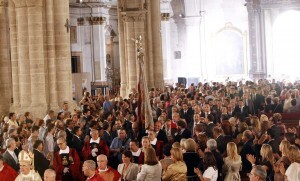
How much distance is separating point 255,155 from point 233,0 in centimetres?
3533

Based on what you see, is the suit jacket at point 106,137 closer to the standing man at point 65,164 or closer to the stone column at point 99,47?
the standing man at point 65,164

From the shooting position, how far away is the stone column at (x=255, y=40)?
43.5 m

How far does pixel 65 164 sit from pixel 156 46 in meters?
21.5

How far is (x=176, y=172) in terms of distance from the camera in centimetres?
1164

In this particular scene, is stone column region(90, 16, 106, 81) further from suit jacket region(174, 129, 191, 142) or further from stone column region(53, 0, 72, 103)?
suit jacket region(174, 129, 191, 142)

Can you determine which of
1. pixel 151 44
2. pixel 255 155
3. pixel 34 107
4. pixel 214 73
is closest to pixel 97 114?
pixel 34 107

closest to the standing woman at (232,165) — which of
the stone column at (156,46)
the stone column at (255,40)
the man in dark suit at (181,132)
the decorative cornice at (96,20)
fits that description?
the man in dark suit at (181,132)

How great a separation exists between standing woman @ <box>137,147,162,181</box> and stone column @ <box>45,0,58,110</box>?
40.2 ft

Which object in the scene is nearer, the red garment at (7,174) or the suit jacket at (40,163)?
the red garment at (7,174)

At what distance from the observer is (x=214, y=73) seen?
48344mm

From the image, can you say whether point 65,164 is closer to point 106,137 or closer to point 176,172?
point 176,172

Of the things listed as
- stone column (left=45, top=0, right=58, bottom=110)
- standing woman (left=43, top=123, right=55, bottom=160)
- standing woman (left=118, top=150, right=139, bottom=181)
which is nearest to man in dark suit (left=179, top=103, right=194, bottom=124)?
stone column (left=45, top=0, right=58, bottom=110)

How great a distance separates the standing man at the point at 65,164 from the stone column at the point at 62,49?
10596 millimetres

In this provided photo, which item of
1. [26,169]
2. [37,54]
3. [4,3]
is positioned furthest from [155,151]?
[4,3]
